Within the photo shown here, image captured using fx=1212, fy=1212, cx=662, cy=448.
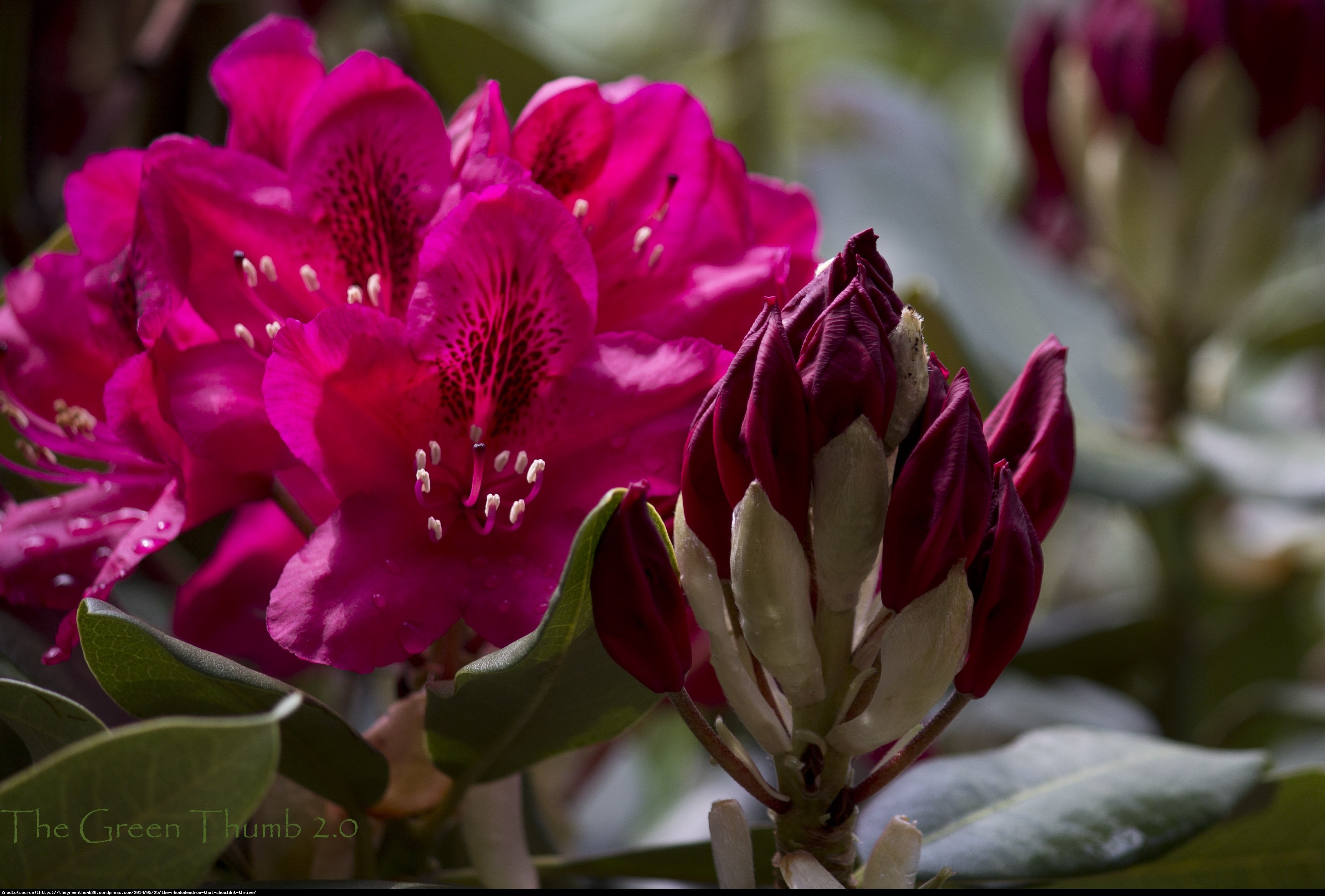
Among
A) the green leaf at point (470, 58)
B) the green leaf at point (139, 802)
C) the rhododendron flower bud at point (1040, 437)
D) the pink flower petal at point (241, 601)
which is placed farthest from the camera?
the green leaf at point (470, 58)

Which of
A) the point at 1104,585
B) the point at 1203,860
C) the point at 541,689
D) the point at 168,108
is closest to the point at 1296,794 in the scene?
the point at 1203,860

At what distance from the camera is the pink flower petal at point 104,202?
1.99ft

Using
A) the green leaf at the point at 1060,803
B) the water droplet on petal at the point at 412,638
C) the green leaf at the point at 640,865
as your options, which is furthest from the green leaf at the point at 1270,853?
the water droplet on petal at the point at 412,638

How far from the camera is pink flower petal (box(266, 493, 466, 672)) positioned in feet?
1.61

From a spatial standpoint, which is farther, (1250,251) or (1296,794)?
(1250,251)

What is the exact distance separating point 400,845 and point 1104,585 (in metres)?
1.64

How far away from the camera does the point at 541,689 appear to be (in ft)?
1.79

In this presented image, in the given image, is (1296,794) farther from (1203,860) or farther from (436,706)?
(436,706)

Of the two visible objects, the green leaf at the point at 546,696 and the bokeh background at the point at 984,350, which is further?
the bokeh background at the point at 984,350

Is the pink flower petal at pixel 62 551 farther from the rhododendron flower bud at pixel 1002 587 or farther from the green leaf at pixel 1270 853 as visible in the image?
the green leaf at pixel 1270 853

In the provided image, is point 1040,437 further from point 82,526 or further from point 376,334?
point 82,526

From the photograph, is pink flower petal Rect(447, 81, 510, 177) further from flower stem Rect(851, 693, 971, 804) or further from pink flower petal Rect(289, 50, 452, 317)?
flower stem Rect(851, 693, 971, 804)

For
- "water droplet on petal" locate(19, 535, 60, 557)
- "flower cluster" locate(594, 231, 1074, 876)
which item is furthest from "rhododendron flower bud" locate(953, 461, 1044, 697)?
"water droplet on petal" locate(19, 535, 60, 557)

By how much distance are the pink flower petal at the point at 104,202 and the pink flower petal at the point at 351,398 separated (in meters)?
0.17
